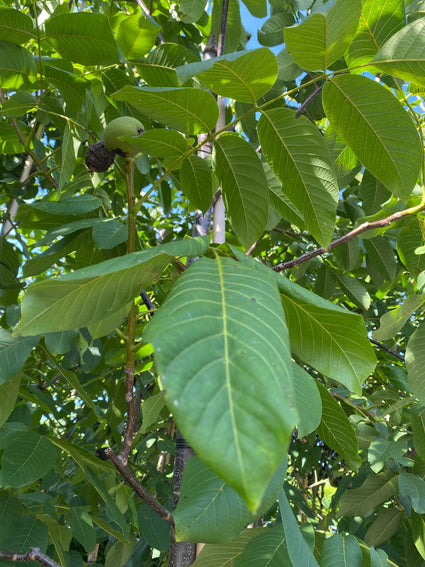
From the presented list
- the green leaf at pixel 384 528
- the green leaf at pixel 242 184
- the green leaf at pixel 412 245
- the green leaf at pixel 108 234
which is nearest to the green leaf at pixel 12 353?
the green leaf at pixel 108 234

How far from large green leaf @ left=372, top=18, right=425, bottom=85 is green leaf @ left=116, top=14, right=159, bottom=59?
59cm

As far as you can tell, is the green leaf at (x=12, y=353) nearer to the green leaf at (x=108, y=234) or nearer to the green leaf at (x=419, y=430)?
the green leaf at (x=108, y=234)

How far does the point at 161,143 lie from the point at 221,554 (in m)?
0.69

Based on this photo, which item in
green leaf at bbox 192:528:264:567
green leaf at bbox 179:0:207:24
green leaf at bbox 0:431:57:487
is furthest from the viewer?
green leaf at bbox 179:0:207:24

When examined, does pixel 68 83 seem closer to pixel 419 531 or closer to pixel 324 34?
pixel 324 34

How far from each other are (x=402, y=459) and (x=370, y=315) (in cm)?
125

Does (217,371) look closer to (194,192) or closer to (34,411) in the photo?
(194,192)

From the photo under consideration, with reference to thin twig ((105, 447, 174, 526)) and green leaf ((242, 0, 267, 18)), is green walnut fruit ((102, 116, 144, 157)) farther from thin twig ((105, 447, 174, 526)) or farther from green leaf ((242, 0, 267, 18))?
green leaf ((242, 0, 267, 18))

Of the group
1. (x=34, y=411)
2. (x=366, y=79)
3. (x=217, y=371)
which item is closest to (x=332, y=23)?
(x=366, y=79)

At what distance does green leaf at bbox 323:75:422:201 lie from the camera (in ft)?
2.46

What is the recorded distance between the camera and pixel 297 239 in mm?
1938

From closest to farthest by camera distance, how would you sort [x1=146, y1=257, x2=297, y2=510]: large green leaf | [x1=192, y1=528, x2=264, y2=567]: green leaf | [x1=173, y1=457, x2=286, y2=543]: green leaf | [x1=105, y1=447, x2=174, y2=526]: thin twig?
[x1=146, y1=257, x2=297, y2=510]: large green leaf < [x1=173, y1=457, x2=286, y2=543]: green leaf < [x1=105, y1=447, x2=174, y2=526]: thin twig < [x1=192, y1=528, x2=264, y2=567]: green leaf

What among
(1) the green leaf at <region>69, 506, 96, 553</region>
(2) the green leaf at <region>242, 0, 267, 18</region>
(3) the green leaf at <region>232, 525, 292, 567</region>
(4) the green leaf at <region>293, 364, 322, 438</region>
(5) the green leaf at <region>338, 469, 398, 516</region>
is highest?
(2) the green leaf at <region>242, 0, 267, 18</region>

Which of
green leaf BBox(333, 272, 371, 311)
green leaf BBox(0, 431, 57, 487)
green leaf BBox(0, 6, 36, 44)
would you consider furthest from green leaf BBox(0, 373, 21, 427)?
green leaf BBox(333, 272, 371, 311)
